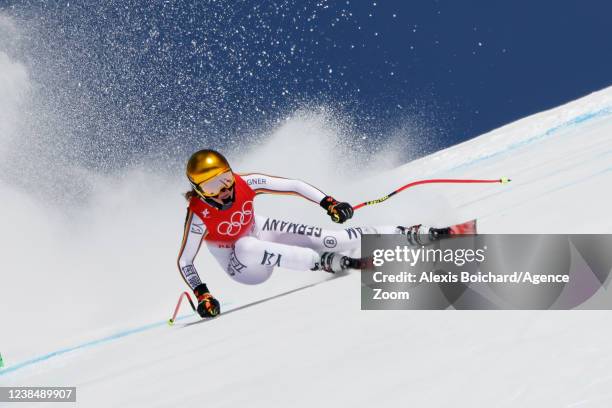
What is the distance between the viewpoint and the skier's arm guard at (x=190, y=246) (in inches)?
153

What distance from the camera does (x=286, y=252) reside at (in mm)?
3795

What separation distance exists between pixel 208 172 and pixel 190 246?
0.49 meters

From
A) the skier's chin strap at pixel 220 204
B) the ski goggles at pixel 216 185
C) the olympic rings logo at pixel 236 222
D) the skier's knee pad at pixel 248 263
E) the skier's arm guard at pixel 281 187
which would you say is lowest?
the skier's knee pad at pixel 248 263

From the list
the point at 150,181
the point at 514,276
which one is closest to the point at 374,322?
the point at 514,276

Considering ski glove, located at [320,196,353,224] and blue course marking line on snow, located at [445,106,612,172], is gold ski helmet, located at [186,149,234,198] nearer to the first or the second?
ski glove, located at [320,196,353,224]

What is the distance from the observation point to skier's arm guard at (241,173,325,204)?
3957 mm

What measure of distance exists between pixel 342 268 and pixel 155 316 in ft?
4.42

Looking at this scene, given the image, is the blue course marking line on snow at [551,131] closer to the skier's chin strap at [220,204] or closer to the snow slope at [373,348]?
the snow slope at [373,348]

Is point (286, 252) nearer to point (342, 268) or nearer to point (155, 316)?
point (342, 268)

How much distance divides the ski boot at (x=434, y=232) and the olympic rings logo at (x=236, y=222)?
0.82 m

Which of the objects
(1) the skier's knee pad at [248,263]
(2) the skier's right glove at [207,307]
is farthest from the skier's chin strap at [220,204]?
(2) the skier's right glove at [207,307]

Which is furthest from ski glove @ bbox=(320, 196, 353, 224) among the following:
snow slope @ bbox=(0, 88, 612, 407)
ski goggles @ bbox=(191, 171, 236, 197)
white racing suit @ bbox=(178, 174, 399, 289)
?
ski goggles @ bbox=(191, 171, 236, 197)
